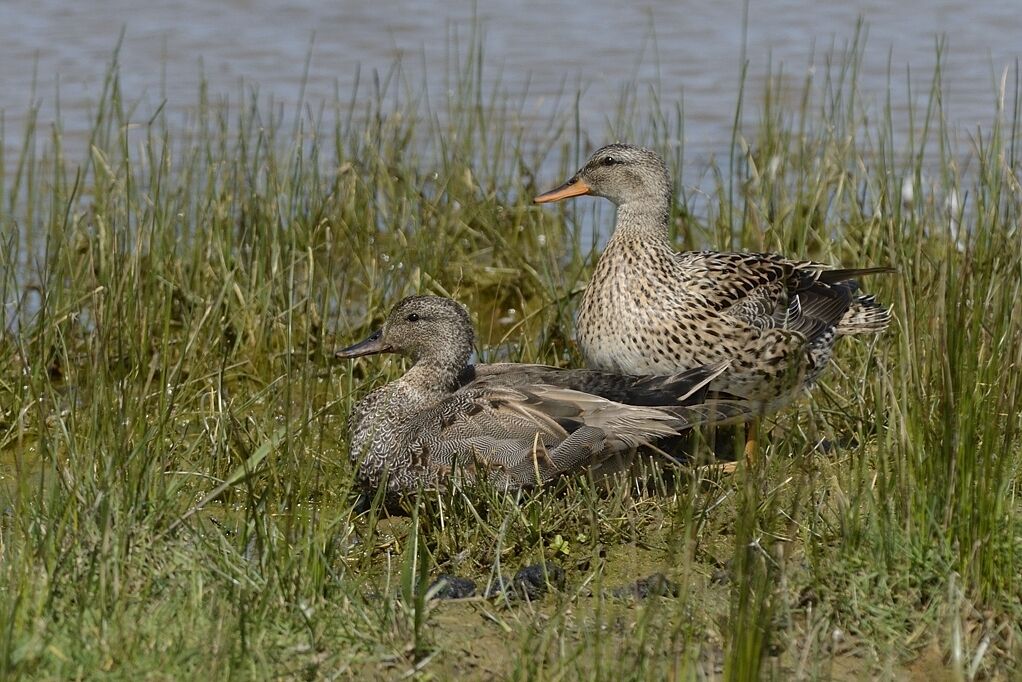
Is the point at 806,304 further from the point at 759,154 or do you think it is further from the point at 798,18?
the point at 798,18

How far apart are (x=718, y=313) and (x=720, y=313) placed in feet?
0.04

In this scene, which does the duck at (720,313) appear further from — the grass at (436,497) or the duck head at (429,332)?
the duck head at (429,332)

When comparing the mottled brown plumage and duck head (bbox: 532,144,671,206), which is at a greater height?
duck head (bbox: 532,144,671,206)

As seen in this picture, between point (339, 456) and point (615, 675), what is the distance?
2.58 metres

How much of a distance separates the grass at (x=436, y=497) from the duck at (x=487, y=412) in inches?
6.9

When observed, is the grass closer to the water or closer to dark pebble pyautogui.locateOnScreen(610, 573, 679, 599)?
dark pebble pyautogui.locateOnScreen(610, 573, 679, 599)

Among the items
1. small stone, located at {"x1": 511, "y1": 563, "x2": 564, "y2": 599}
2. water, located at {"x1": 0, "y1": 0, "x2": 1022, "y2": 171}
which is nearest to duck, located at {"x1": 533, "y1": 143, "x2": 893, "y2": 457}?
small stone, located at {"x1": 511, "y1": 563, "x2": 564, "y2": 599}

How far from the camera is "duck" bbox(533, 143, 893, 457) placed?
231 inches

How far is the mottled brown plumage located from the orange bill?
1.24 feet

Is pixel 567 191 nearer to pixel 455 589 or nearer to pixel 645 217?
pixel 645 217

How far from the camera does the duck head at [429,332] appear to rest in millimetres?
5816

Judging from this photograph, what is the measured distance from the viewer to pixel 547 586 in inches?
163

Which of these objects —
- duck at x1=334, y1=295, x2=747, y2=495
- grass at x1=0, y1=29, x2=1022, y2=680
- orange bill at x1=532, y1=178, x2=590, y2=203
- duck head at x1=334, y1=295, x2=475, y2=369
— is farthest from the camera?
orange bill at x1=532, y1=178, x2=590, y2=203

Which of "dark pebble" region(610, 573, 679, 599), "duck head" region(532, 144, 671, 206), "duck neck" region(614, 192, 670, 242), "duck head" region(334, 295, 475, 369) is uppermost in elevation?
"duck head" region(532, 144, 671, 206)
